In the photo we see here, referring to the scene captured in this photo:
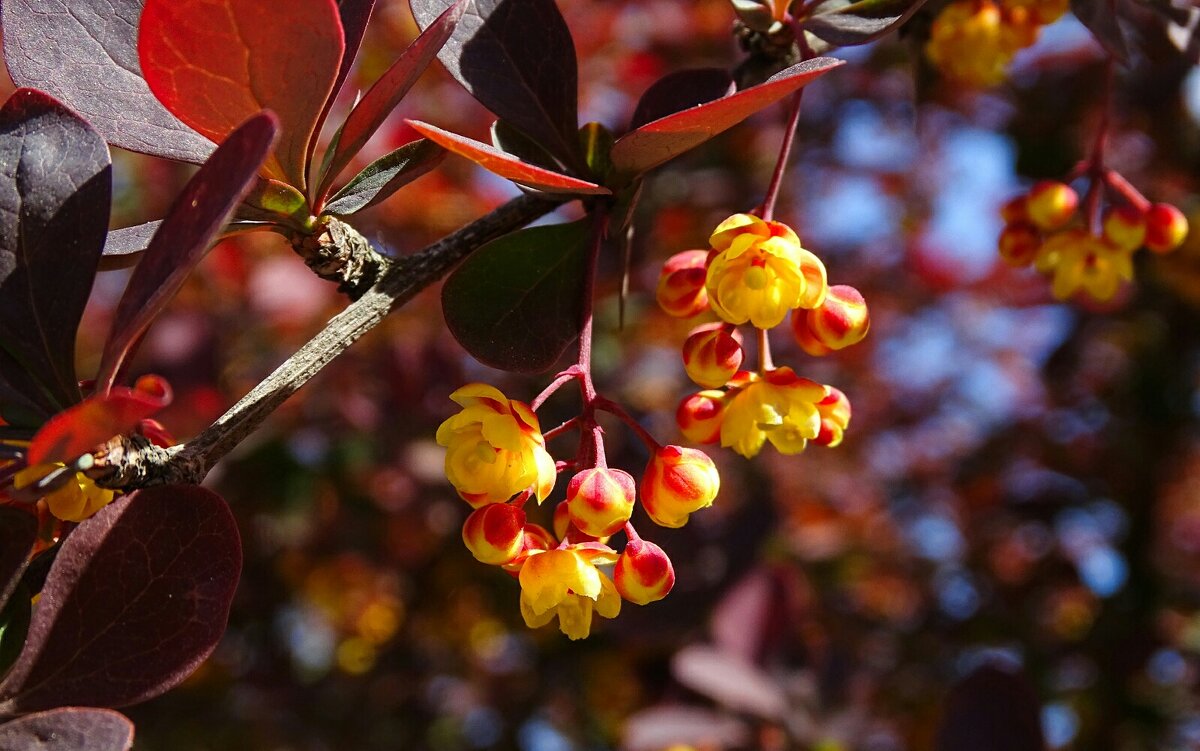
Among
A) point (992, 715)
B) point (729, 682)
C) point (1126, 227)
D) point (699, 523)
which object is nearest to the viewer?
point (1126, 227)

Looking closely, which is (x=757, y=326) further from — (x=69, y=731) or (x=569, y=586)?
(x=69, y=731)

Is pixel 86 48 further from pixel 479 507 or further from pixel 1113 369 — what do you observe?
pixel 1113 369

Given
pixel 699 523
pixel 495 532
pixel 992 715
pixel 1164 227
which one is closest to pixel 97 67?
pixel 495 532

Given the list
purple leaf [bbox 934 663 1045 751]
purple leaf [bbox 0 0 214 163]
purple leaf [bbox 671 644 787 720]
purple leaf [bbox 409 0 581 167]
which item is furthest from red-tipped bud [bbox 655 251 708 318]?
purple leaf [bbox 671 644 787 720]

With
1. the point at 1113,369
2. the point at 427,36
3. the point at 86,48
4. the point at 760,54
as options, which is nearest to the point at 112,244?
the point at 86,48

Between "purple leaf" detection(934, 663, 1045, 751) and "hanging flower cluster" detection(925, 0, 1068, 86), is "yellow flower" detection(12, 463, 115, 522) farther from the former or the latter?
"purple leaf" detection(934, 663, 1045, 751)

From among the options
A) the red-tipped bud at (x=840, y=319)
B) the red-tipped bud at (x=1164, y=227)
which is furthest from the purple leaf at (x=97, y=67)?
the red-tipped bud at (x=1164, y=227)

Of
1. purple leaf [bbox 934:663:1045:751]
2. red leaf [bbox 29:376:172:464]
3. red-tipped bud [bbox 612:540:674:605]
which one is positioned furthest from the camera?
purple leaf [bbox 934:663:1045:751]
